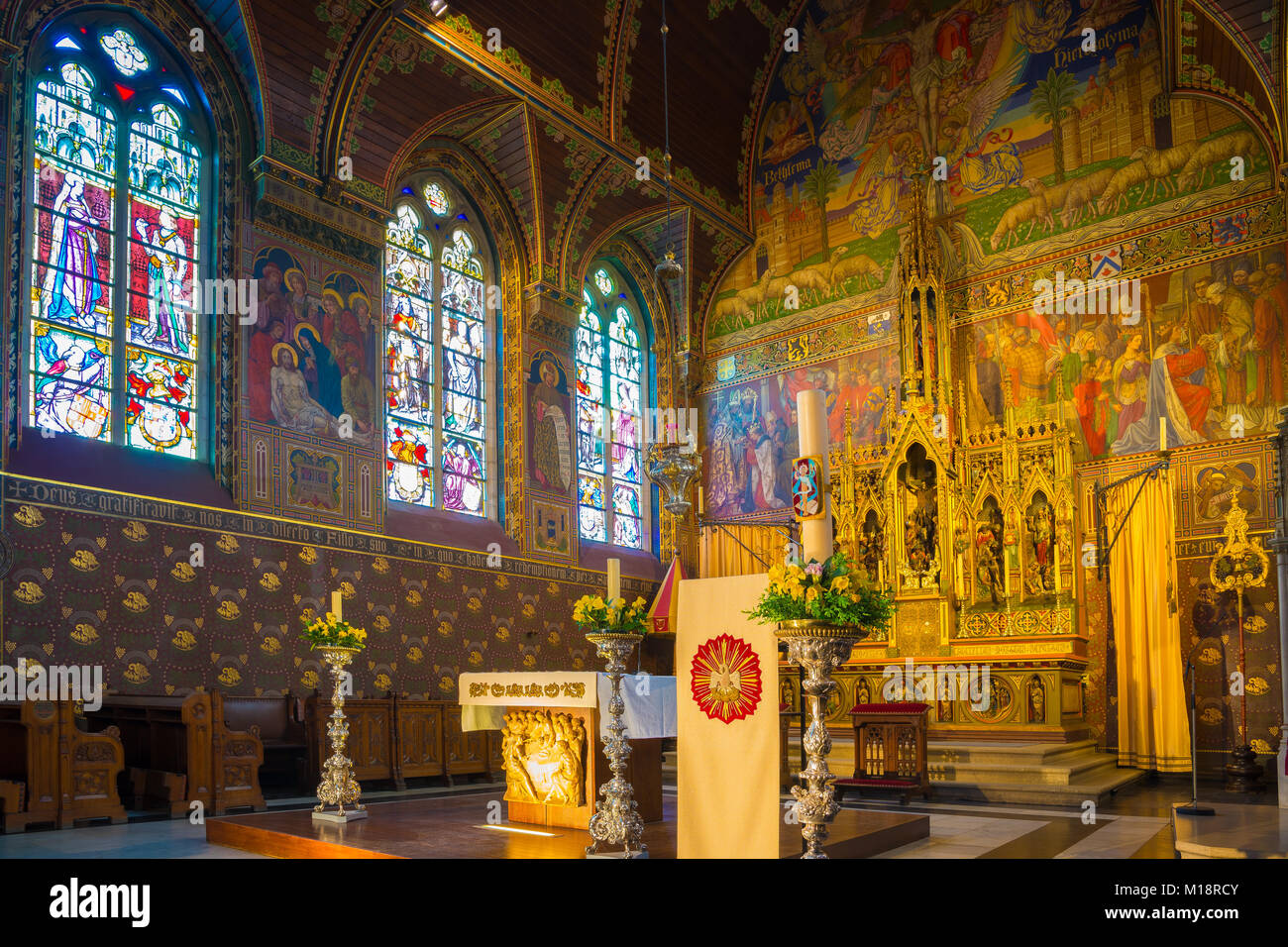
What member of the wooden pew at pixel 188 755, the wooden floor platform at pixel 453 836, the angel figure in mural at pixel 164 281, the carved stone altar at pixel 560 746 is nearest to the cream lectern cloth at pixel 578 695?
the carved stone altar at pixel 560 746

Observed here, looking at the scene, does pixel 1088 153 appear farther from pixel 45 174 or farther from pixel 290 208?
pixel 45 174

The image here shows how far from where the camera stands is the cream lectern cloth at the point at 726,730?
5496mm

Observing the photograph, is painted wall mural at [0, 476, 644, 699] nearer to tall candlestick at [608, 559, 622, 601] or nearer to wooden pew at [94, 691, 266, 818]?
wooden pew at [94, 691, 266, 818]

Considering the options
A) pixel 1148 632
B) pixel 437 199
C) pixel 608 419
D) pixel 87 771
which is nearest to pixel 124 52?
pixel 437 199

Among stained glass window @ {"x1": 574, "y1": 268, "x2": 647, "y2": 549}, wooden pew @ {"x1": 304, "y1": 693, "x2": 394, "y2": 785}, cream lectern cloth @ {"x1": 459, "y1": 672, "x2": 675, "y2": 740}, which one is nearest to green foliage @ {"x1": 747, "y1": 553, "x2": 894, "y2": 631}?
cream lectern cloth @ {"x1": 459, "y1": 672, "x2": 675, "y2": 740}

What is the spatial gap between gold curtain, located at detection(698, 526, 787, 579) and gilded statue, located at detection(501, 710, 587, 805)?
373 inches

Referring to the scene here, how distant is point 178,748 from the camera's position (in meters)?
9.73

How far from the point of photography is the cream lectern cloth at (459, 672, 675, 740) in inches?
270

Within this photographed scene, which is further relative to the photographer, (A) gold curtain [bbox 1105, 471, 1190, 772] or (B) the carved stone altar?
(A) gold curtain [bbox 1105, 471, 1190, 772]

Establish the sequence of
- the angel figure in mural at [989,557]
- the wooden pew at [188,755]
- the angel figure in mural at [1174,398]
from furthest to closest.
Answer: the angel figure in mural at [989,557]
the angel figure in mural at [1174,398]
the wooden pew at [188,755]

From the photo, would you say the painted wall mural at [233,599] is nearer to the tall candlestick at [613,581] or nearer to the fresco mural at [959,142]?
the tall candlestick at [613,581]

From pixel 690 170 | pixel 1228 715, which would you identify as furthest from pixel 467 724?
pixel 690 170

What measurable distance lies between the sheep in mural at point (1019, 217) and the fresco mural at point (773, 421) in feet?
7.45

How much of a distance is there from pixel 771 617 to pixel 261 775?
815cm
